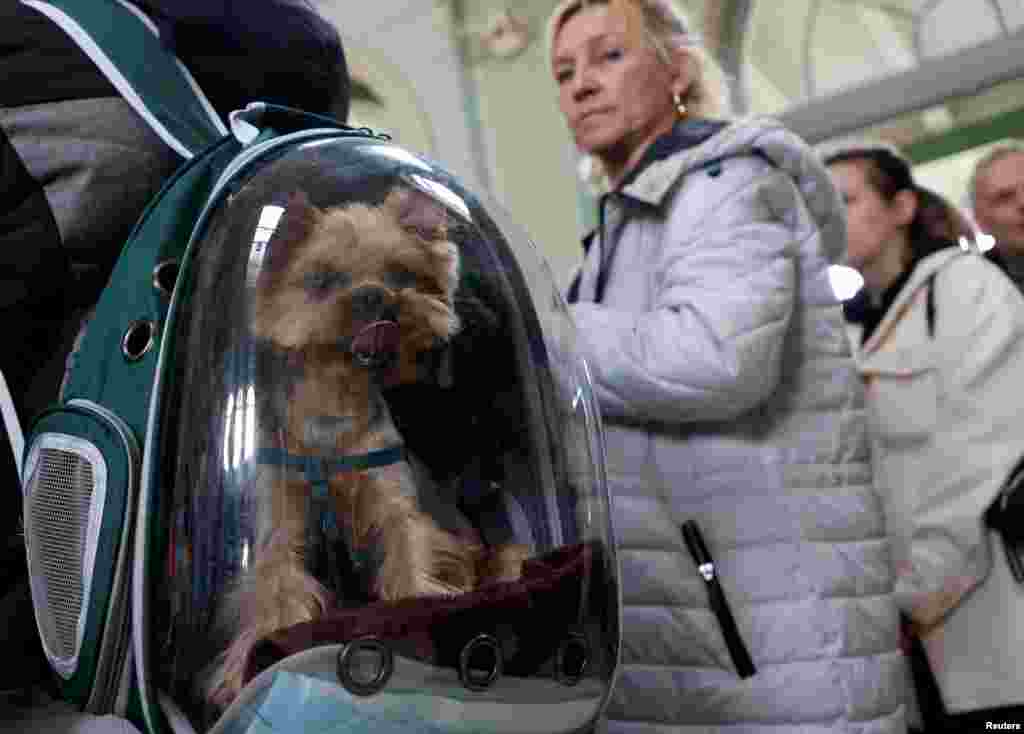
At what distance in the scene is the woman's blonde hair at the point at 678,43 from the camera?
1308mm

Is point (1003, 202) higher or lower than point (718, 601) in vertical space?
higher

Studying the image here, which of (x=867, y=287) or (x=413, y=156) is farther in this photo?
(x=867, y=287)

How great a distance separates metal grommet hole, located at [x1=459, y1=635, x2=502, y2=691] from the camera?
20.4 inches

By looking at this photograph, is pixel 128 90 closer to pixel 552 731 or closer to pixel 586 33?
pixel 552 731

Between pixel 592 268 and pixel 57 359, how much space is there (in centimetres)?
68

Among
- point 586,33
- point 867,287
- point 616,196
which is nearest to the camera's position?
point 616,196

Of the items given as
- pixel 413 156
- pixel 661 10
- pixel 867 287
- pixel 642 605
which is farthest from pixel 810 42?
pixel 413 156

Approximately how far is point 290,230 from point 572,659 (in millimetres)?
235

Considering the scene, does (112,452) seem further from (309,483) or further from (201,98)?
(201,98)

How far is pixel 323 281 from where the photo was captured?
0.55 metres

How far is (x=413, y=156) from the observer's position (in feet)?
2.08

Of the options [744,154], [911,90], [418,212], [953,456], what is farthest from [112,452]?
[911,90]

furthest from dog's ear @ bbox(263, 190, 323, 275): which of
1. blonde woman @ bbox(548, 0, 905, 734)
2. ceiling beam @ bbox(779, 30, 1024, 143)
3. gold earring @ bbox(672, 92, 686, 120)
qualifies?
ceiling beam @ bbox(779, 30, 1024, 143)

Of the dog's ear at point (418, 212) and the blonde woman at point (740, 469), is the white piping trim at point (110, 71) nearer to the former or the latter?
the dog's ear at point (418, 212)
